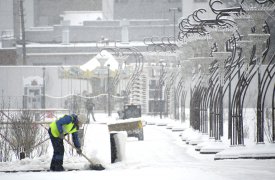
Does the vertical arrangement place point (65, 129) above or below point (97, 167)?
above

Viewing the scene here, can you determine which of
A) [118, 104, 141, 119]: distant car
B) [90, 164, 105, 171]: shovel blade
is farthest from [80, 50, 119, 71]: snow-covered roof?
[90, 164, 105, 171]: shovel blade

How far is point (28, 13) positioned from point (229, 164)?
72.3 meters

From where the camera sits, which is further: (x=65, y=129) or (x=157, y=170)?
(x=65, y=129)

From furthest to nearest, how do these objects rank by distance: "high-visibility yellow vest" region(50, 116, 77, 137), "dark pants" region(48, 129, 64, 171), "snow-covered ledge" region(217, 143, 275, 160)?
1. "snow-covered ledge" region(217, 143, 275, 160)
2. "dark pants" region(48, 129, 64, 171)
3. "high-visibility yellow vest" region(50, 116, 77, 137)

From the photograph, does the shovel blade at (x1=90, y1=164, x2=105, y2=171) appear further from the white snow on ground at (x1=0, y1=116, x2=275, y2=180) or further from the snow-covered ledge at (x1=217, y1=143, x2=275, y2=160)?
the snow-covered ledge at (x1=217, y1=143, x2=275, y2=160)

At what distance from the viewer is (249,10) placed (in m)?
19.5

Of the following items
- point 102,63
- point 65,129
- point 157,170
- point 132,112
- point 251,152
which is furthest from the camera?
point 102,63

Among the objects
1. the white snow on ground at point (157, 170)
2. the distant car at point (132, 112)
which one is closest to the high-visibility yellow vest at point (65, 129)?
the white snow on ground at point (157, 170)

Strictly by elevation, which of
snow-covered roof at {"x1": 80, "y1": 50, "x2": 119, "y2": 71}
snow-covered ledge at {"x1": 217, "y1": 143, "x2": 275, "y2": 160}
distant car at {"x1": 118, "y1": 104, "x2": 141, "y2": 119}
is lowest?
snow-covered ledge at {"x1": 217, "y1": 143, "x2": 275, "y2": 160}

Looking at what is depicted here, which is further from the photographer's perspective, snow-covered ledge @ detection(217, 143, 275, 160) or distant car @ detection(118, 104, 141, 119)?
distant car @ detection(118, 104, 141, 119)

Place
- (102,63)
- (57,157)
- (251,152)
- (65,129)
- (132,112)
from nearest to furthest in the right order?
(65,129), (57,157), (251,152), (132,112), (102,63)

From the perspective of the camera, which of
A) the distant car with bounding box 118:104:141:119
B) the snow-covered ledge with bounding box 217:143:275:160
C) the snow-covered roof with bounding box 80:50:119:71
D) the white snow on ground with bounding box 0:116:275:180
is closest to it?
the white snow on ground with bounding box 0:116:275:180

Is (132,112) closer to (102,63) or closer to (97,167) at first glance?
(97,167)

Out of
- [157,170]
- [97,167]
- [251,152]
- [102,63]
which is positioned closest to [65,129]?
[97,167]
